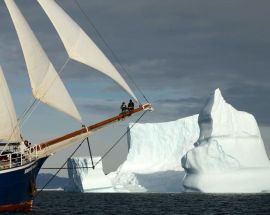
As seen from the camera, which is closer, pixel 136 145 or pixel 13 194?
pixel 13 194

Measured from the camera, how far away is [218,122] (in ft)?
239

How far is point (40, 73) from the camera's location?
102 feet

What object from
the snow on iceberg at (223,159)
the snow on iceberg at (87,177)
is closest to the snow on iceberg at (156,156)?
the snow on iceberg at (87,177)

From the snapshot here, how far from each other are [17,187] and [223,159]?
41.5 m

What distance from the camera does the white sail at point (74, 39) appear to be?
29.2m

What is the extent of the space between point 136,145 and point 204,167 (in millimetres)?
22176

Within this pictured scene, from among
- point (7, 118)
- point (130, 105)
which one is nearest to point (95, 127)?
point (130, 105)

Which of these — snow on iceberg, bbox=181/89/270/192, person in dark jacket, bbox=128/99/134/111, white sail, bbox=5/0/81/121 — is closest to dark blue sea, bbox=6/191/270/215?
white sail, bbox=5/0/81/121

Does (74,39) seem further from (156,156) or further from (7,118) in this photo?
(156,156)

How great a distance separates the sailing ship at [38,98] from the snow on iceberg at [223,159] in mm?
37812

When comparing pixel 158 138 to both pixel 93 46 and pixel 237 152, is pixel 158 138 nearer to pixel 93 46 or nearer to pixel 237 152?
pixel 237 152

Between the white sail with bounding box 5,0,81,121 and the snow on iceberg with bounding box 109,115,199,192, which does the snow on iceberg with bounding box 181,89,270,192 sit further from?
the white sail with bounding box 5,0,81,121

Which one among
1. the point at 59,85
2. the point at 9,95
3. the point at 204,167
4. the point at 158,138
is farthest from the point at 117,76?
the point at 158,138

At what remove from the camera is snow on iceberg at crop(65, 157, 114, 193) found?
275ft
